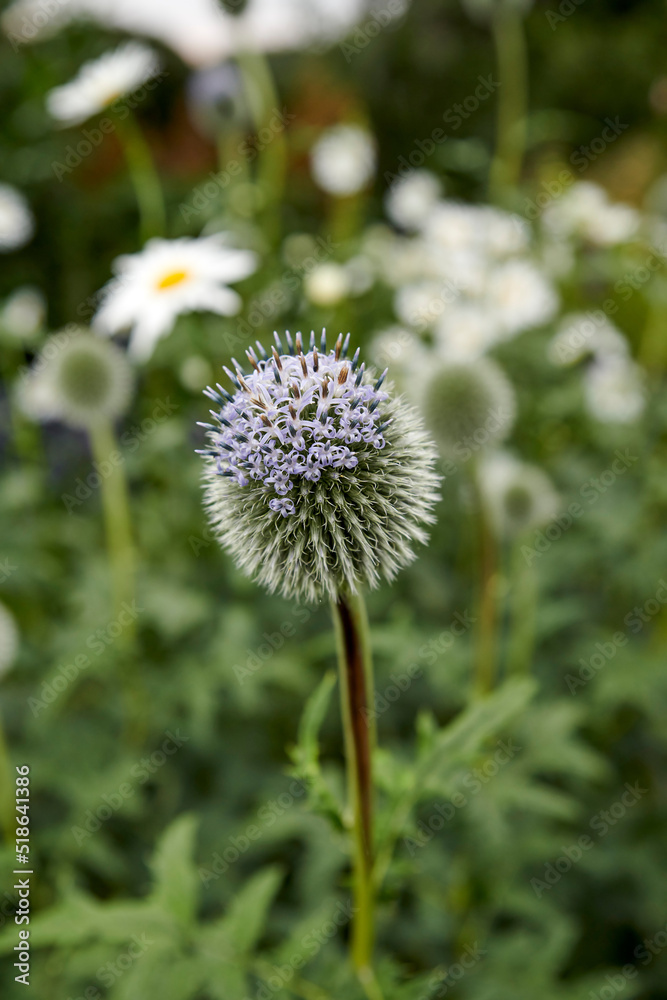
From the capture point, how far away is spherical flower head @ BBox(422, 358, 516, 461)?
6.75 ft

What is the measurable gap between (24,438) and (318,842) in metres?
1.88

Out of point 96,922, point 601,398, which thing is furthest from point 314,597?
point 601,398

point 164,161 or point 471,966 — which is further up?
point 164,161

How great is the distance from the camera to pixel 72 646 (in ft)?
7.59

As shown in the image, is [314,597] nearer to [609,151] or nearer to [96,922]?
[96,922]

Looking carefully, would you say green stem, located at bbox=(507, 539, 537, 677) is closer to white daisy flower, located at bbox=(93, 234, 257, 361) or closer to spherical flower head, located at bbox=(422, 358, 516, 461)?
spherical flower head, located at bbox=(422, 358, 516, 461)
